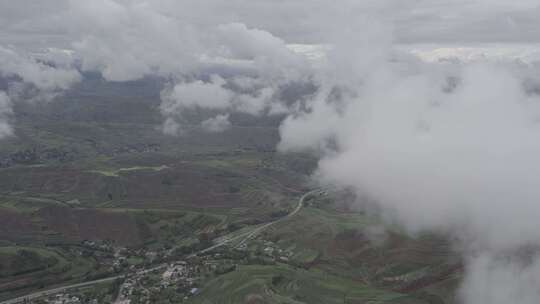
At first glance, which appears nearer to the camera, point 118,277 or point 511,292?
point 511,292

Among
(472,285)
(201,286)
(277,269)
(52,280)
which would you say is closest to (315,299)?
(277,269)

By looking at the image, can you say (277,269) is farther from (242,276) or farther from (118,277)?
(118,277)

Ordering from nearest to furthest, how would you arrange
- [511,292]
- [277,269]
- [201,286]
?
[511,292]
[201,286]
[277,269]

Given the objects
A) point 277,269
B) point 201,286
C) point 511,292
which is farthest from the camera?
point 277,269

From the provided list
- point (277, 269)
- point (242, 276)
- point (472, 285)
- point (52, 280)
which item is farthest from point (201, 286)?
point (472, 285)

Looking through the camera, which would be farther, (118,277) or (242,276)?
(118,277)

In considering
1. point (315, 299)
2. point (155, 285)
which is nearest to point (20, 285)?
point (155, 285)

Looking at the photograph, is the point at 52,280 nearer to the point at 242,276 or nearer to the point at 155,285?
the point at 155,285
